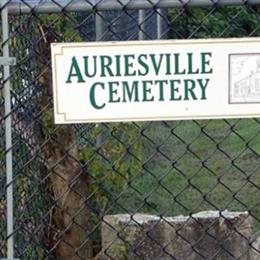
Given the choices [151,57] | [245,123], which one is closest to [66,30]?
[151,57]

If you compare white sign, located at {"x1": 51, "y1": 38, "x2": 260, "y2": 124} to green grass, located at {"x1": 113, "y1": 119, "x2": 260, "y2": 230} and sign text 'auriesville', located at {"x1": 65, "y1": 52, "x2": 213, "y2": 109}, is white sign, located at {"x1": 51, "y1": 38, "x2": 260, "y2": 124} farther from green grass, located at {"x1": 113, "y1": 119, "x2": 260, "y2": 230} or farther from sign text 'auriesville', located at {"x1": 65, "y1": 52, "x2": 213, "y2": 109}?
green grass, located at {"x1": 113, "y1": 119, "x2": 260, "y2": 230}

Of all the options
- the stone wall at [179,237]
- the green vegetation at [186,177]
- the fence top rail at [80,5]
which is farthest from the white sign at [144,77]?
the stone wall at [179,237]

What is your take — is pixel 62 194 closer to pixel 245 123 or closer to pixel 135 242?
pixel 135 242

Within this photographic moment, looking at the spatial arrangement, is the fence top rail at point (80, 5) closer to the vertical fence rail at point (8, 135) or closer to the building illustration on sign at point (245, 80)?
the vertical fence rail at point (8, 135)

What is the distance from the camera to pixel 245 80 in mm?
2998

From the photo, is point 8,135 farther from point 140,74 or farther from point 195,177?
point 195,177

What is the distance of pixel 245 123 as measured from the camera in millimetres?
8789


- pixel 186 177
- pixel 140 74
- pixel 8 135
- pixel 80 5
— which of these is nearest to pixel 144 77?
pixel 140 74

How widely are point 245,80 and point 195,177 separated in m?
4.00

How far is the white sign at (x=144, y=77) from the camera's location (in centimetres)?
291

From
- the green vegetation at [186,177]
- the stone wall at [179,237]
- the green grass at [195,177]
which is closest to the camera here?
the stone wall at [179,237]

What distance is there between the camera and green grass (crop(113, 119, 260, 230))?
575 cm

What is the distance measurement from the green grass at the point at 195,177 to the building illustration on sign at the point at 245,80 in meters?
2.04

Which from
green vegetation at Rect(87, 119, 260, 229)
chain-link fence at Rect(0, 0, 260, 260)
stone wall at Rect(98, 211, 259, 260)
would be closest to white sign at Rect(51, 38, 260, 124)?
chain-link fence at Rect(0, 0, 260, 260)
